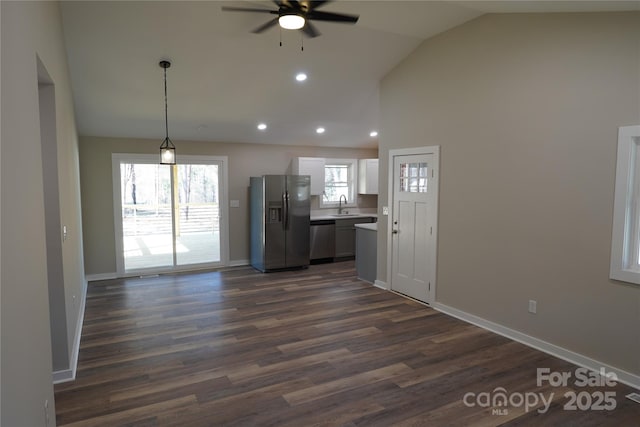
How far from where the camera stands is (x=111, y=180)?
6.24m

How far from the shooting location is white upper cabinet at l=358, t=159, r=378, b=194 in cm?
838

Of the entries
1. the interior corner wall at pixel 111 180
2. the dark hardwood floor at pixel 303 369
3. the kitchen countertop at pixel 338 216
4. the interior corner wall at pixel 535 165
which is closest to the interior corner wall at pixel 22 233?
the dark hardwood floor at pixel 303 369

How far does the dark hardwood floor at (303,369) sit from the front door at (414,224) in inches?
11.9

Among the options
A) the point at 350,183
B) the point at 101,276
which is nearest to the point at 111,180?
the point at 101,276

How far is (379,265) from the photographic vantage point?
5.82 meters

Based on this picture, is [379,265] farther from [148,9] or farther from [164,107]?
[148,9]

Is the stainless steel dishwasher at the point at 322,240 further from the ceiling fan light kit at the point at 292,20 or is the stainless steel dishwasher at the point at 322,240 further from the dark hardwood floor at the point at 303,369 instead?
the ceiling fan light kit at the point at 292,20

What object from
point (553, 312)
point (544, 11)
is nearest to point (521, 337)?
point (553, 312)

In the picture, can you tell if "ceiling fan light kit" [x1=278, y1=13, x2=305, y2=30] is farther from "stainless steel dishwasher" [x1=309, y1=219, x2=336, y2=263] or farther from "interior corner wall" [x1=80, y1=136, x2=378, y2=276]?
"stainless steel dishwasher" [x1=309, y1=219, x2=336, y2=263]

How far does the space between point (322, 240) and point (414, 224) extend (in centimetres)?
277

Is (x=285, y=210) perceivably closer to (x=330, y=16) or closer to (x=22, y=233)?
(x=330, y=16)

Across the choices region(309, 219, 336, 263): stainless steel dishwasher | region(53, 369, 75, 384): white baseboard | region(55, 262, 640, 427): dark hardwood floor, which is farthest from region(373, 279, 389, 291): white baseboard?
region(53, 369, 75, 384): white baseboard

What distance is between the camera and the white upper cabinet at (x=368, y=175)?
Result: 8.38m

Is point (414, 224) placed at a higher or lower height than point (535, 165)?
lower
